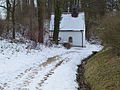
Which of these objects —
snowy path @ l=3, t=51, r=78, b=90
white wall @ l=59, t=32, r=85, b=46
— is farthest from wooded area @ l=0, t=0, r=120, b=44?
snowy path @ l=3, t=51, r=78, b=90

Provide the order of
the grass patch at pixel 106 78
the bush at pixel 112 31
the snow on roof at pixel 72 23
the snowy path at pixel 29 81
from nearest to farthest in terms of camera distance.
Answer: the grass patch at pixel 106 78, the snowy path at pixel 29 81, the bush at pixel 112 31, the snow on roof at pixel 72 23

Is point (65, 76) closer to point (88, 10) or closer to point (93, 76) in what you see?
point (93, 76)

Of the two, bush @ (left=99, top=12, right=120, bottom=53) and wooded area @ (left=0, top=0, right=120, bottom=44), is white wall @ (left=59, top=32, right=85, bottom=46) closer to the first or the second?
wooded area @ (left=0, top=0, right=120, bottom=44)

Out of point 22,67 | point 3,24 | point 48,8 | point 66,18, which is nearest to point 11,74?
point 22,67

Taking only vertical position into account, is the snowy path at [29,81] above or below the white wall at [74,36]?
above

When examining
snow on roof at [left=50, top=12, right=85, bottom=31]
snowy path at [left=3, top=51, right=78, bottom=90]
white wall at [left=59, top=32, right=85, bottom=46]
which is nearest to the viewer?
snowy path at [left=3, top=51, right=78, bottom=90]

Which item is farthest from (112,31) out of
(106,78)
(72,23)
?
(72,23)

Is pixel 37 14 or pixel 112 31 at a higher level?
pixel 37 14

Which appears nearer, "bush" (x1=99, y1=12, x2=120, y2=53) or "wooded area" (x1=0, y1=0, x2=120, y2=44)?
"bush" (x1=99, y1=12, x2=120, y2=53)

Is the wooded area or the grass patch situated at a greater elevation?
the wooded area

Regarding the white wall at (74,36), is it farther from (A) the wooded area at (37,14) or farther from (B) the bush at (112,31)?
(B) the bush at (112,31)

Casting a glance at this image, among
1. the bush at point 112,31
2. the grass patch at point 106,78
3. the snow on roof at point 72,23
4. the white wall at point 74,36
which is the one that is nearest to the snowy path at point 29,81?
the grass patch at point 106,78

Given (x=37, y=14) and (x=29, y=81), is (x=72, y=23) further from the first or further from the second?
(x=29, y=81)

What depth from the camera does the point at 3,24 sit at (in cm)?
2880
